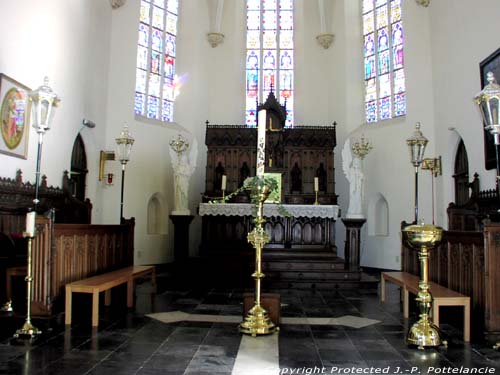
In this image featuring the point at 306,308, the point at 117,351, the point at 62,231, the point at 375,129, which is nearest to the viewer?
the point at 117,351

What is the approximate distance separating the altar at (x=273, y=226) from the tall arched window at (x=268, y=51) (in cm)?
480

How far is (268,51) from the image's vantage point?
15367 millimetres

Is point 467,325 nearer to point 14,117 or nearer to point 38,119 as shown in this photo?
point 38,119

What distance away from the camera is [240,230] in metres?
11.5

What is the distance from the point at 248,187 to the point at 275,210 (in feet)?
18.1

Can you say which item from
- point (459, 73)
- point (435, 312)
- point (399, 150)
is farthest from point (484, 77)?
point (435, 312)

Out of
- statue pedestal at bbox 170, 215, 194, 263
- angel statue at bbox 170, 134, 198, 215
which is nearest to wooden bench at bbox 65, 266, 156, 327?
statue pedestal at bbox 170, 215, 194, 263

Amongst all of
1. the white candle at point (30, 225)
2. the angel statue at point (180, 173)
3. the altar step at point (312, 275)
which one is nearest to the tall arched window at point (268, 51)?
the angel statue at point (180, 173)

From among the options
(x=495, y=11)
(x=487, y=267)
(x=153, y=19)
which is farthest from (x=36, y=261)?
(x=153, y=19)

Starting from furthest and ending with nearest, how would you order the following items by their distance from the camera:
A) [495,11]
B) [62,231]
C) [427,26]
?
[427,26]
[495,11]
[62,231]

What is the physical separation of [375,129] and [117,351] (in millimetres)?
10479

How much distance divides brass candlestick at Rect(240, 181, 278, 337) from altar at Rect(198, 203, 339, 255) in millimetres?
5284

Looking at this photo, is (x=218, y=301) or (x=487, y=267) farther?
(x=218, y=301)

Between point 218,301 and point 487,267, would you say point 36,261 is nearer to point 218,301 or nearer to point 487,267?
point 218,301
